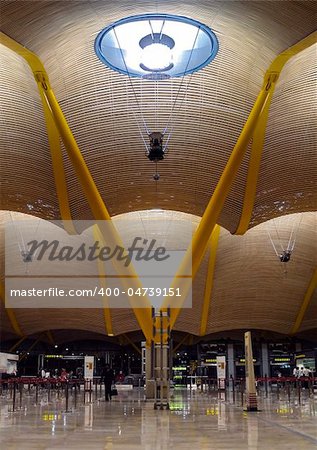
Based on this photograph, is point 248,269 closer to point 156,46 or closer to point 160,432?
point 156,46

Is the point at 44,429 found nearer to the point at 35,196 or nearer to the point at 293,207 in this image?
the point at 35,196

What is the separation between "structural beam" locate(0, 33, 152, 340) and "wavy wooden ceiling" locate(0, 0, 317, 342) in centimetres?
42

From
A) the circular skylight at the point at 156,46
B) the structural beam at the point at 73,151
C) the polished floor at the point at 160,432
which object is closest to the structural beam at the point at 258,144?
the circular skylight at the point at 156,46

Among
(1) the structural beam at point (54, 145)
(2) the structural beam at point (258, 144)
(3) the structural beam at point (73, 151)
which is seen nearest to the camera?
(2) the structural beam at point (258, 144)

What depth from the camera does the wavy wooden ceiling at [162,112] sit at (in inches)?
647

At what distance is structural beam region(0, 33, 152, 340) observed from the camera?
719 inches

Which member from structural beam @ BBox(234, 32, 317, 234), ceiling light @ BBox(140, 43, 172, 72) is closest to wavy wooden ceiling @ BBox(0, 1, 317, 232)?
structural beam @ BBox(234, 32, 317, 234)

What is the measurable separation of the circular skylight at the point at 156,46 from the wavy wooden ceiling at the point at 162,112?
440 mm

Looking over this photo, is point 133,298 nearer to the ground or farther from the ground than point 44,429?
farther from the ground

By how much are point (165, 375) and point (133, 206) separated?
40.4ft

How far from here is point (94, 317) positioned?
49.7 metres

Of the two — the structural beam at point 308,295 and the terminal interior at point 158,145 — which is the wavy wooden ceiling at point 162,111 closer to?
the terminal interior at point 158,145

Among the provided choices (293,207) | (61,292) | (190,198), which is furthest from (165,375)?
(61,292)

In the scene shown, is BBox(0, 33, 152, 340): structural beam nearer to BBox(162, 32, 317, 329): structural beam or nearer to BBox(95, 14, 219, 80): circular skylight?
BBox(162, 32, 317, 329): structural beam
